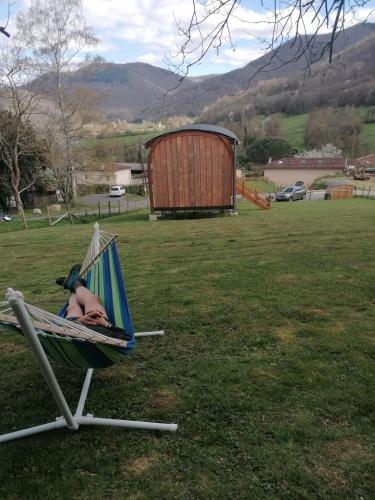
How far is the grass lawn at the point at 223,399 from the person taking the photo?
209 cm

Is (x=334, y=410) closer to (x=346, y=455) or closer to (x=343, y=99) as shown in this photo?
(x=346, y=455)

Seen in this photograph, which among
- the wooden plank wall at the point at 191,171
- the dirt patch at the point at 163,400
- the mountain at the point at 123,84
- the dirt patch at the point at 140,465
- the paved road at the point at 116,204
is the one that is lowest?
the dirt patch at the point at 140,465

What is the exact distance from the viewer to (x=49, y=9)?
2423cm

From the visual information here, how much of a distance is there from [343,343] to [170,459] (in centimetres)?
194

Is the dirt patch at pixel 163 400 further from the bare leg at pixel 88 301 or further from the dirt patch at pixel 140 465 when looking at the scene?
the bare leg at pixel 88 301

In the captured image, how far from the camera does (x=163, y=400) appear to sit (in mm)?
2799

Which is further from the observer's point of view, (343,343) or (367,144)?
(367,144)

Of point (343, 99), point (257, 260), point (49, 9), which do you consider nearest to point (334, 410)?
point (257, 260)

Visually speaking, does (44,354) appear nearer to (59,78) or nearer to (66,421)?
(66,421)

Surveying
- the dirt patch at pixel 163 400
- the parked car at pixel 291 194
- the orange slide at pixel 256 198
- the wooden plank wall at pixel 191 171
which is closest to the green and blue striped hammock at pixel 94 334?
the dirt patch at pixel 163 400

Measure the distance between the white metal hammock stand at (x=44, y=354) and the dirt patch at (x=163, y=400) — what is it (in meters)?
0.24

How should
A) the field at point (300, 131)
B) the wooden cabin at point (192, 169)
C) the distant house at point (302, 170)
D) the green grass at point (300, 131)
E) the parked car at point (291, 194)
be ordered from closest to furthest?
the wooden cabin at point (192, 169) < the parked car at point (291, 194) < the distant house at point (302, 170) < the field at point (300, 131) < the green grass at point (300, 131)

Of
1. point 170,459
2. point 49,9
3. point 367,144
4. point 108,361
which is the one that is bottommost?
point 170,459

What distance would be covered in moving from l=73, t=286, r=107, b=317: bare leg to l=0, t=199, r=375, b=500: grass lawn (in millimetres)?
576
